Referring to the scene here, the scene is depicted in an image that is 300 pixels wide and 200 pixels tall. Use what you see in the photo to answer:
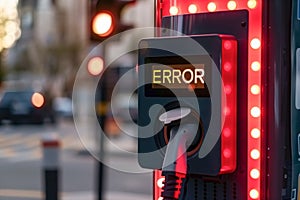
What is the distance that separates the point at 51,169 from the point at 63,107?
33.5 metres

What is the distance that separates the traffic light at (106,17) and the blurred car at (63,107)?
28.9 metres

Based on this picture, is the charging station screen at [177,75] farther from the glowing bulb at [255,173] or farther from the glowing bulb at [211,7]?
the glowing bulb at [255,173]

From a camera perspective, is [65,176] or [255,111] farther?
[65,176]

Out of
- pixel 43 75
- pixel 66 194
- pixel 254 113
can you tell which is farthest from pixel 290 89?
pixel 43 75

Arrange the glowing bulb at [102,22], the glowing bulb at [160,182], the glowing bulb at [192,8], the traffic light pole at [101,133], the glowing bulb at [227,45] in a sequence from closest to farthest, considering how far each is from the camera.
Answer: the glowing bulb at [227,45], the glowing bulb at [192,8], the glowing bulb at [160,182], the glowing bulb at [102,22], the traffic light pole at [101,133]

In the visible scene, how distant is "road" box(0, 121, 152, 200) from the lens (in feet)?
35.2

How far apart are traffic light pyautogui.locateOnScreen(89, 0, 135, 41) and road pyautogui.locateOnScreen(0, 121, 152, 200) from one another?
249 centimetres

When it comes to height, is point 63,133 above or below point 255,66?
below

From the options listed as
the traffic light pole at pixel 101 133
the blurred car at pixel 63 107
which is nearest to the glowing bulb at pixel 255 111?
the traffic light pole at pixel 101 133

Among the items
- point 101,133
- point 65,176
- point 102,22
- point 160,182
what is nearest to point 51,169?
point 102,22

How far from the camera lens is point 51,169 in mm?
6145

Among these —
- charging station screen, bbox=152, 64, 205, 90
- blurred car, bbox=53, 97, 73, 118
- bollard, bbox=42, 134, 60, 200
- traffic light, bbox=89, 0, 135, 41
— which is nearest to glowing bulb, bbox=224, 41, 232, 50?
charging station screen, bbox=152, 64, 205, 90

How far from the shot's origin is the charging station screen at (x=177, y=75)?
275 cm

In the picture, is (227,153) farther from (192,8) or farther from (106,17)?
(106,17)
